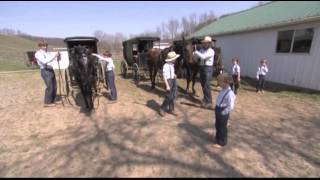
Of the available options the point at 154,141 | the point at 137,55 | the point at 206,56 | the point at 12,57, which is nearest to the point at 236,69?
the point at 206,56

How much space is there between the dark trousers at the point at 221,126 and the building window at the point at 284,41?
27.2 feet

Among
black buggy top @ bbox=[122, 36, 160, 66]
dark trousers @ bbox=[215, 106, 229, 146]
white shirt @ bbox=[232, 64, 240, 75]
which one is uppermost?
black buggy top @ bbox=[122, 36, 160, 66]

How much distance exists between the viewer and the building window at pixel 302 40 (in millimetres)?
9305

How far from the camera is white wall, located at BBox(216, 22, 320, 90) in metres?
9.04

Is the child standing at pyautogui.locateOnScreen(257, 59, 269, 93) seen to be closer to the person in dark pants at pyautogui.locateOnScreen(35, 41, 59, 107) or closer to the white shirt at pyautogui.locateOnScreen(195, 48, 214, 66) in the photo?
the white shirt at pyautogui.locateOnScreen(195, 48, 214, 66)

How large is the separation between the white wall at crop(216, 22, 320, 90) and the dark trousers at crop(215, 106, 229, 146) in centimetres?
700

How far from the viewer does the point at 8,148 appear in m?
4.31

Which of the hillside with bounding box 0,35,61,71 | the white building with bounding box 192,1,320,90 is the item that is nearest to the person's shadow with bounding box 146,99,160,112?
the white building with bounding box 192,1,320,90

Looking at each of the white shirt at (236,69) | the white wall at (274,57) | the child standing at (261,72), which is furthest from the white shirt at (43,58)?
the white wall at (274,57)

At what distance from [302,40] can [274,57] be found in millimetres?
1705

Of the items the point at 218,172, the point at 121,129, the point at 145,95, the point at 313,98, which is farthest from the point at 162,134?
the point at 313,98

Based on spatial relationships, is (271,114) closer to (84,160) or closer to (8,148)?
(84,160)

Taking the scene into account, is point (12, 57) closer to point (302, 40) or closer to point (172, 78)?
point (172, 78)

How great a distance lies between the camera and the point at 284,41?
10680 mm
